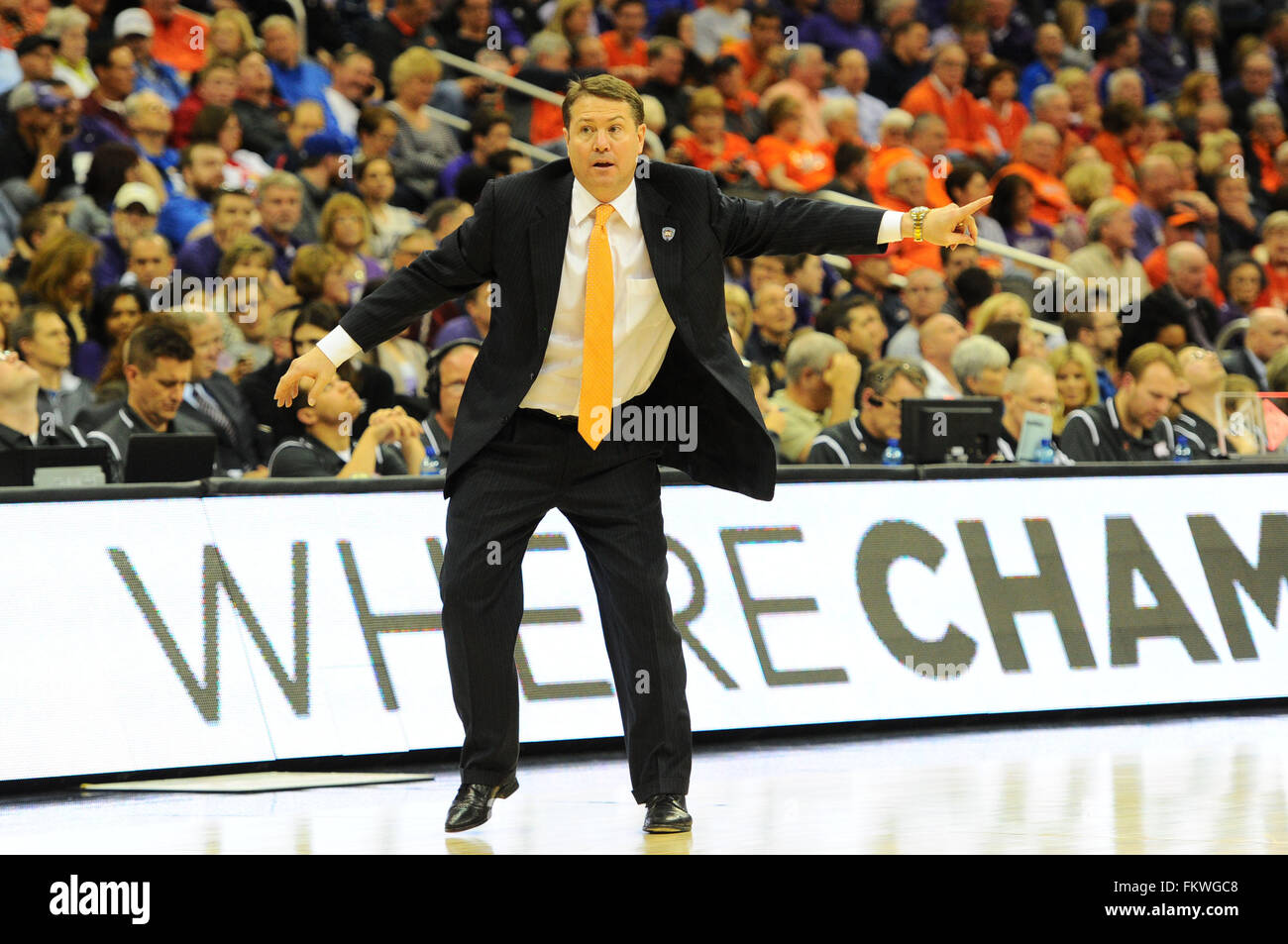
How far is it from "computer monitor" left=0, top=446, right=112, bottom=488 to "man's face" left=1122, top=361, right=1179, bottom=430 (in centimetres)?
527

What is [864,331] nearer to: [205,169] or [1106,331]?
[1106,331]

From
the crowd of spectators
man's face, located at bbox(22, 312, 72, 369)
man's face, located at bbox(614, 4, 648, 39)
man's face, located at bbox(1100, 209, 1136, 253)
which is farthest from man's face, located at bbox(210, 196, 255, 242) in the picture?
man's face, located at bbox(1100, 209, 1136, 253)

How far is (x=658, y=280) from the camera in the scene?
16.1ft

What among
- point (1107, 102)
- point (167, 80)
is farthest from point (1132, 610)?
point (1107, 102)

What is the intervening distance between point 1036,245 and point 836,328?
11.5 feet

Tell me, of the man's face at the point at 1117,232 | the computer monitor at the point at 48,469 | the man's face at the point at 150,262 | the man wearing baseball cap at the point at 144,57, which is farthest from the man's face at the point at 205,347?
the man's face at the point at 1117,232

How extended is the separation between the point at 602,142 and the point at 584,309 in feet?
1.46

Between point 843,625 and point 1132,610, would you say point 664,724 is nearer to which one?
point 843,625

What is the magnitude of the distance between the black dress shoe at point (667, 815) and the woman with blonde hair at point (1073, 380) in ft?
18.3

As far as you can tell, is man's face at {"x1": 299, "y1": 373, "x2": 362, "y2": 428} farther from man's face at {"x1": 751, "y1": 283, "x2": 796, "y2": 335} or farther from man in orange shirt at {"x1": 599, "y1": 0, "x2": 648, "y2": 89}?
man in orange shirt at {"x1": 599, "y1": 0, "x2": 648, "y2": 89}

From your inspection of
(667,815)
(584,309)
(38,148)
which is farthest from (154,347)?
(667,815)

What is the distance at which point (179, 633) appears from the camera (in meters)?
6.41

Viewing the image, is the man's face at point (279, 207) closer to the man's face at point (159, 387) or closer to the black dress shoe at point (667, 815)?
the man's face at point (159, 387)

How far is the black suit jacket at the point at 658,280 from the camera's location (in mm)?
4945
